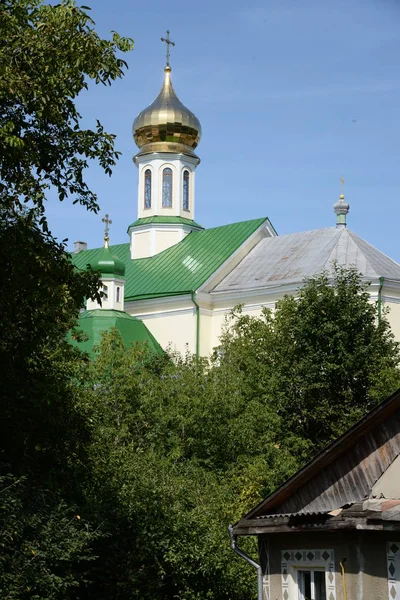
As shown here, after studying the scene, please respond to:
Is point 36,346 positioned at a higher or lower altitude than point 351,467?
higher

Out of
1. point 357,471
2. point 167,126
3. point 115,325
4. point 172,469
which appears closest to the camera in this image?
point 357,471

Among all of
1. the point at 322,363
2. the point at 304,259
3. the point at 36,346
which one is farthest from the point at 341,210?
the point at 36,346

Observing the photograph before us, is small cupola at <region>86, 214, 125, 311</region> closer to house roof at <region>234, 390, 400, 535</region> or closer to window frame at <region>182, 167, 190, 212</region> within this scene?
window frame at <region>182, 167, 190, 212</region>

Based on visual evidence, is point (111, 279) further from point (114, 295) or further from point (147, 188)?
point (147, 188)

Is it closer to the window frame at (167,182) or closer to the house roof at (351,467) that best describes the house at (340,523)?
the house roof at (351,467)

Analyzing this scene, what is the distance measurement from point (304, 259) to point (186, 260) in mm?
5631

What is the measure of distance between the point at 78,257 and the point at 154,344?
1063 cm

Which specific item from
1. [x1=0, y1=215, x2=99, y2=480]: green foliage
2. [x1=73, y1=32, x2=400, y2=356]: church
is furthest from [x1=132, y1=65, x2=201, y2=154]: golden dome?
[x1=0, y1=215, x2=99, y2=480]: green foliage

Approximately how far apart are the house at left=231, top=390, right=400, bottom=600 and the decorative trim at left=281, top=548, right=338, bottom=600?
0.01m

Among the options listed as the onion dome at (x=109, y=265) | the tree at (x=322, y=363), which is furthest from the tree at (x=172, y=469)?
the onion dome at (x=109, y=265)

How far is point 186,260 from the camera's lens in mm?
48188

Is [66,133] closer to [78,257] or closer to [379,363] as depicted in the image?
[379,363]

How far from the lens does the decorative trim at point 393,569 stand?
11.4 m

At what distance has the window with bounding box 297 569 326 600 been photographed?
12484 millimetres
